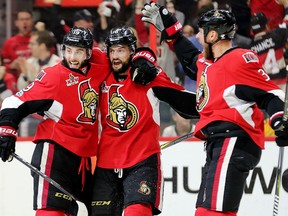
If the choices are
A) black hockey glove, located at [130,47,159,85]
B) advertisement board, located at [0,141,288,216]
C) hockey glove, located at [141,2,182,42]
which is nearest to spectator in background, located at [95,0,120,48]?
advertisement board, located at [0,141,288,216]

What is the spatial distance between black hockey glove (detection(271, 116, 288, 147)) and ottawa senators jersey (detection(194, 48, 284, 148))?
0.06 m

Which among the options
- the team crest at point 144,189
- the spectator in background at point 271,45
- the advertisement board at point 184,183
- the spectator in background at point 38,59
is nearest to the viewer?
the team crest at point 144,189

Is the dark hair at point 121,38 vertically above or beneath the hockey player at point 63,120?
above

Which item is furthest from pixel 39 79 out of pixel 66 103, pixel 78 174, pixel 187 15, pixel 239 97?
pixel 187 15

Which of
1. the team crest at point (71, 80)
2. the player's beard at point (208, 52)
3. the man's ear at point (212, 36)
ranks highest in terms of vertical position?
the man's ear at point (212, 36)

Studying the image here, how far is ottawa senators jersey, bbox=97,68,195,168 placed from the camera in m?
5.53

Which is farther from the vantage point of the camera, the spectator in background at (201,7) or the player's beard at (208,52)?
the spectator in background at (201,7)

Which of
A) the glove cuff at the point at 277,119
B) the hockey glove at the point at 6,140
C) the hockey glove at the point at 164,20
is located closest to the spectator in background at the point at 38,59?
the hockey glove at the point at 164,20

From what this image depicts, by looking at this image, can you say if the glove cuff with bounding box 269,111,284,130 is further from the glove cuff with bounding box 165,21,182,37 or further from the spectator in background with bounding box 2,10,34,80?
the spectator in background with bounding box 2,10,34,80

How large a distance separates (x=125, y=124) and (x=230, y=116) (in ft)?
2.36

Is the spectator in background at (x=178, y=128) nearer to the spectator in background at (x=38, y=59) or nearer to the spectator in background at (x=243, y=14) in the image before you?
the spectator in background at (x=243, y=14)

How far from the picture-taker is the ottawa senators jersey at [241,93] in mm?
5039

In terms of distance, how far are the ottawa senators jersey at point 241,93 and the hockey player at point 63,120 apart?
0.75 meters

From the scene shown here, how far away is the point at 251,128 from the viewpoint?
508 centimetres
